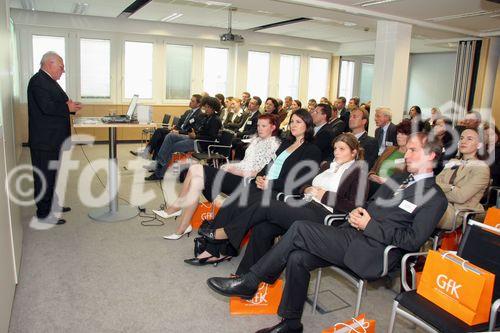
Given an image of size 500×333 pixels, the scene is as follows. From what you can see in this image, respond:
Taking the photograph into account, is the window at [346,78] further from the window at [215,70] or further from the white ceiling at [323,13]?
the window at [215,70]

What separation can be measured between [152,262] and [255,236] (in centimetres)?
102

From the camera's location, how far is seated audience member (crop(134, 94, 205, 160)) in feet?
21.6

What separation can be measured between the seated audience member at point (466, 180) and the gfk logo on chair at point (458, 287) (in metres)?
1.02

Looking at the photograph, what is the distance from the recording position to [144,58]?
983cm

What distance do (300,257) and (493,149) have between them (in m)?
2.73

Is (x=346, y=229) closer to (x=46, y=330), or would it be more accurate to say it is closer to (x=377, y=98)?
(x=46, y=330)

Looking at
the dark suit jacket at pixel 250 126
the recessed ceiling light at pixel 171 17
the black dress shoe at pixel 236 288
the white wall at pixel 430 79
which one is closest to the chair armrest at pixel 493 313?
the black dress shoe at pixel 236 288

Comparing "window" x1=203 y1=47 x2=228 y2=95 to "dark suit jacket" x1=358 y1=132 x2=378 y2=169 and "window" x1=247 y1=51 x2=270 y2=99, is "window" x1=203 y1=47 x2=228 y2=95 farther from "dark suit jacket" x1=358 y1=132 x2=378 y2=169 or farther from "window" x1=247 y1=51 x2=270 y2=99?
"dark suit jacket" x1=358 y1=132 x2=378 y2=169

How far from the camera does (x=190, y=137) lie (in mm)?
6246

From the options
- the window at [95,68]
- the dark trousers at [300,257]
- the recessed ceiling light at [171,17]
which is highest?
the recessed ceiling light at [171,17]

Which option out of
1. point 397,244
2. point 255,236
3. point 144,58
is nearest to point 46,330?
point 255,236

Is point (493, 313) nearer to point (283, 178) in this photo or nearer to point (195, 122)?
point (283, 178)

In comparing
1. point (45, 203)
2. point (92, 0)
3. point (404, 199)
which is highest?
point (92, 0)

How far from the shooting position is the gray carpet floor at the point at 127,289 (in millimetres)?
2525
